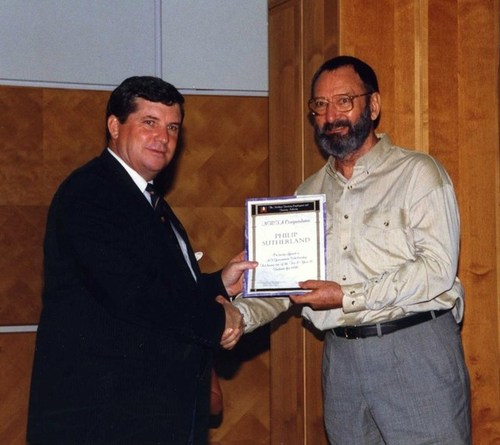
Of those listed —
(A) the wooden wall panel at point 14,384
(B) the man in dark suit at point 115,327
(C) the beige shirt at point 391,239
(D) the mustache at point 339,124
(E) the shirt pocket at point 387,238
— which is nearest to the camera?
(B) the man in dark suit at point 115,327

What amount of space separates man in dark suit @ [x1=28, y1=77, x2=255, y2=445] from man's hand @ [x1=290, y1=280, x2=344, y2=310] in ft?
1.05

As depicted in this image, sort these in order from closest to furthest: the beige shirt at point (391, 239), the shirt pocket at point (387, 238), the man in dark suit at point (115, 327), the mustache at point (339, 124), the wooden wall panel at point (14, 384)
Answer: the man in dark suit at point (115, 327), the beige shirt at point (391, 239), the shirt pocket at point (387, 238), the mustache at point (339, 124), the wooden wall panel at point (14, 384)

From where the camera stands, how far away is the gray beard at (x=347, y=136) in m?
3.31

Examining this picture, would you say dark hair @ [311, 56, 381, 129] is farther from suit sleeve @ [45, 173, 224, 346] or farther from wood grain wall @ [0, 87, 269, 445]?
wood grain wall @ [0, 87, 269, 445]

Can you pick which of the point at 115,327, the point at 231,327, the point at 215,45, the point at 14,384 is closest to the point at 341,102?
the point at 231,327

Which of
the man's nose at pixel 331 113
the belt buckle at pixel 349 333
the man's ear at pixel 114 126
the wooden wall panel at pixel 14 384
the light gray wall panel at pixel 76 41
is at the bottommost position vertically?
the wooden wall panel at pixel 14 384

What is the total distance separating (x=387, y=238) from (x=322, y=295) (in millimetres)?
292

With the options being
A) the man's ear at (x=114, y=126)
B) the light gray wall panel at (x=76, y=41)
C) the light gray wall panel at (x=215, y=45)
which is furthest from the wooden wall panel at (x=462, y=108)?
the light gray wall panel at (x=76, y=41)

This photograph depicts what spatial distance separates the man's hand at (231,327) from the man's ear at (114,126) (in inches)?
27.3

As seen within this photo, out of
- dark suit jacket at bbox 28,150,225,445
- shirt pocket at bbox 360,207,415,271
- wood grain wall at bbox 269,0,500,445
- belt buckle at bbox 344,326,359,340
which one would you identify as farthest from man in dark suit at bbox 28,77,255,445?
wood grain wall at bbox 269,0,500,445

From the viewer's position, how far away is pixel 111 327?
9.45 ft

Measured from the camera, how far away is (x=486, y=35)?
387 centimetres

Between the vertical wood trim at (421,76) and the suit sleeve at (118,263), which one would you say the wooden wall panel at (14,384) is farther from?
the vertical wood trim at (421,76)

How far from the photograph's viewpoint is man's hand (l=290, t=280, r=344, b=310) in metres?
3.16
